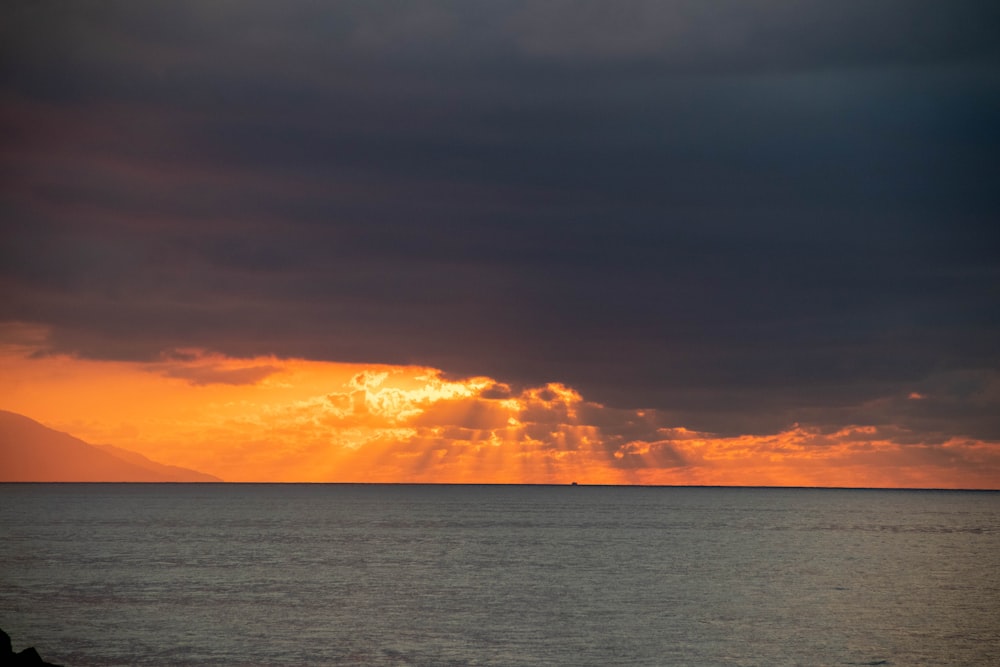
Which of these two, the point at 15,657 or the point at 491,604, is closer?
the point at 15,657

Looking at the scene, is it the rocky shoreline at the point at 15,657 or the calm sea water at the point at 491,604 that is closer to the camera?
the rocky shoreline at the point at 15,657

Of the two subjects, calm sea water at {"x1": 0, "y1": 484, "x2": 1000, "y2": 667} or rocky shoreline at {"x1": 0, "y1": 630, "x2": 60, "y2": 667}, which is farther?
calm sea water at {"x1": 0, "y1": 484, "x2": 1000, "y2": 667}

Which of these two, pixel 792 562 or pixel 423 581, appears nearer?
pixel 423 581

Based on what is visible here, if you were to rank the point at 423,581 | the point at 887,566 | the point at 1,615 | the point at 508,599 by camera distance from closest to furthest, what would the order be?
the point at 1,615, the point at 508,599, the point at 423,581, the point at 887,566

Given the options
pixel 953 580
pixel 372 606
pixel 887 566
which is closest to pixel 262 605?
pixel 372 606

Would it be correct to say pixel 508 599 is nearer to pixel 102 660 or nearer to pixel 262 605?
pixel 262 605

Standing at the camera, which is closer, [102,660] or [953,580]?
[102,660]

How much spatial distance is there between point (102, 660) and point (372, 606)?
24558mm

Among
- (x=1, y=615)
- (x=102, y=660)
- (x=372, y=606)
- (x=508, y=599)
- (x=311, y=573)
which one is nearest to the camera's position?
(x=102, y=660)

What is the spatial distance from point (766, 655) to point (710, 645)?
3707 mm

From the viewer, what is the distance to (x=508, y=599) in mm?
87062

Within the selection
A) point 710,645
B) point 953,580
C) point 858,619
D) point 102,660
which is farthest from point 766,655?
point 953,580

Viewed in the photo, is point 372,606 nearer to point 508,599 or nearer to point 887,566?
point 508,599

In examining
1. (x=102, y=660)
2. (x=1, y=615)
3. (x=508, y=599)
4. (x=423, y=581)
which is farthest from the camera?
(x=423, y=581)
